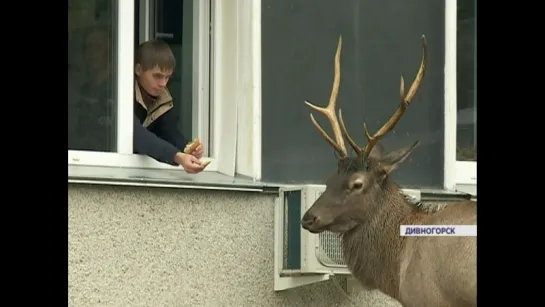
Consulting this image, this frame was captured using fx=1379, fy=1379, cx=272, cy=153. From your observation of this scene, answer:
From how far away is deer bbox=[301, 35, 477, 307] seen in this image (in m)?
6.23

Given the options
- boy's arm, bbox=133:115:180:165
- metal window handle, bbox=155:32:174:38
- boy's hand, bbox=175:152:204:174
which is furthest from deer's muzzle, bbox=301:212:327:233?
metal window handle, bbox=155:32:174:38

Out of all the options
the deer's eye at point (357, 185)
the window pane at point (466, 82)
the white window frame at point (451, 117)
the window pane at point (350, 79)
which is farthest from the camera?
the window pane at point (466, 82)

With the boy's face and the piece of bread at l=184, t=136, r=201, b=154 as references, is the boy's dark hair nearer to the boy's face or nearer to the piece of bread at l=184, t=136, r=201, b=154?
the boy's face

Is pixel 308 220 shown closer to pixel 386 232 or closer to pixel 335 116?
pixel 386 232

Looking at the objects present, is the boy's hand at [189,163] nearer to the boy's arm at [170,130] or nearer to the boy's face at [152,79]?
the boy's arm at [170,130]

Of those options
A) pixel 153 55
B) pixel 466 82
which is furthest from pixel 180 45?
pixel 466 82

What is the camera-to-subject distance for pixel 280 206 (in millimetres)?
6473


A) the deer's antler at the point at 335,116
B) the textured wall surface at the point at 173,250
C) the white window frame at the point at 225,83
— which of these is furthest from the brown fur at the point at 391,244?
the white window frame at the point at 225,83

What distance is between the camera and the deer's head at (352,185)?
6230mm

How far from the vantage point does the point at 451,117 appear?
720cm
